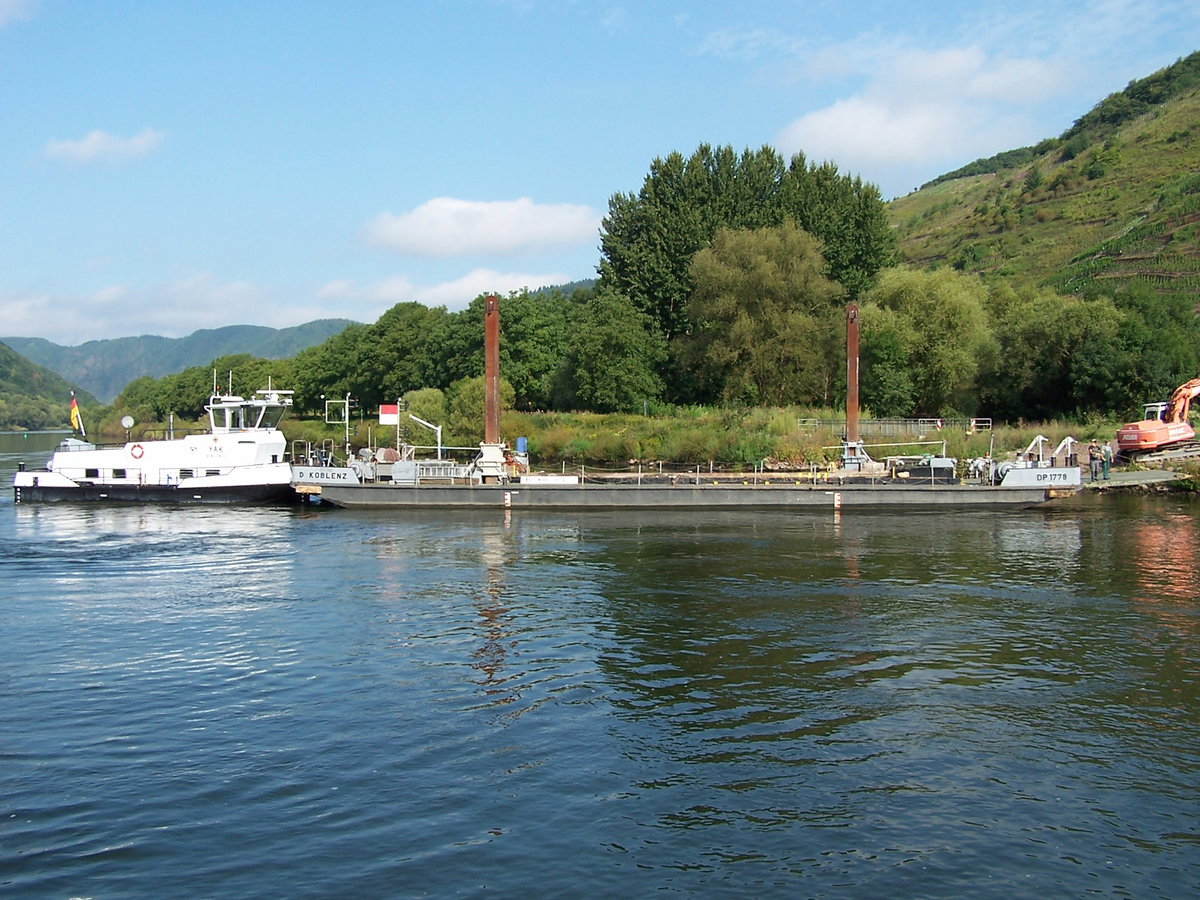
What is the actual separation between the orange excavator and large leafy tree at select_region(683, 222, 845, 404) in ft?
66.9

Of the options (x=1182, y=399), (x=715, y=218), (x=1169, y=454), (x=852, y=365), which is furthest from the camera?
(x=715, y=218)

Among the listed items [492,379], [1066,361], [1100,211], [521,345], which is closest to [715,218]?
[521,345]

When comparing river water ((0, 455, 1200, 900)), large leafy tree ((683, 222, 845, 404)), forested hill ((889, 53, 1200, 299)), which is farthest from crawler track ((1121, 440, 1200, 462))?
river water ((0, 455, 1200, 900))

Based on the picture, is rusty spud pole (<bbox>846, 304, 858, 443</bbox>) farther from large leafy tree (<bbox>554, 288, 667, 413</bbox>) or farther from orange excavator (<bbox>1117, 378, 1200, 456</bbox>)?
large leafy tree (<bbox>554, 288, 667, 413</bbox>)

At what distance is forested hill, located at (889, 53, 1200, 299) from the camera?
9056cm

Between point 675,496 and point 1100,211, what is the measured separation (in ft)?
289

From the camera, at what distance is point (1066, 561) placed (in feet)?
98.1

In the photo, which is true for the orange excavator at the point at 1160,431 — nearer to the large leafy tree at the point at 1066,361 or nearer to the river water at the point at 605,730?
the large leafy tree at the point at 1066,361

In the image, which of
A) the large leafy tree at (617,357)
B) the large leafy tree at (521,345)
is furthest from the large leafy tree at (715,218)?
the large leafy tree at (521,345)

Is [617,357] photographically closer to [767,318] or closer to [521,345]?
[767,318]

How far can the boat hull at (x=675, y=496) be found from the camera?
1761 inches

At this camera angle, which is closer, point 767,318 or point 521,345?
point 767,318

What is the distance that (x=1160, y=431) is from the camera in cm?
5275

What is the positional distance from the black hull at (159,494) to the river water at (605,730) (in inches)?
767
